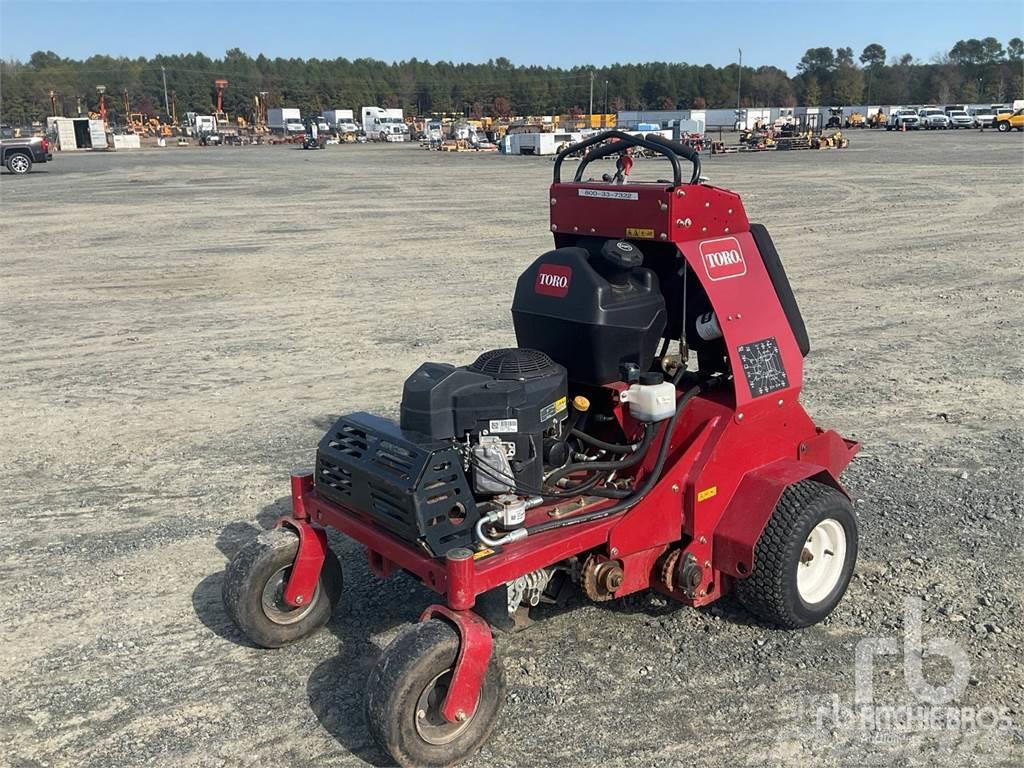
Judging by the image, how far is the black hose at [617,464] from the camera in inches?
145

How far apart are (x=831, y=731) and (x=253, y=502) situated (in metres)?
3.41

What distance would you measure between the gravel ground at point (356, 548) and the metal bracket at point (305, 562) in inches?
9.7

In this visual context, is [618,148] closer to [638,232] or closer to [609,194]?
[609,194]

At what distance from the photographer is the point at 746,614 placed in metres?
4.07

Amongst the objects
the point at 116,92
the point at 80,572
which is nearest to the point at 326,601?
the point at 80,572

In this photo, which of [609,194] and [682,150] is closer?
[682,150]

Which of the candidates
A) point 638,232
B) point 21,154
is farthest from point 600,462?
point 21,154

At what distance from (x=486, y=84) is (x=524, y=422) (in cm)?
15730

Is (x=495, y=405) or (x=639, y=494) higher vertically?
(x=495, y=405)

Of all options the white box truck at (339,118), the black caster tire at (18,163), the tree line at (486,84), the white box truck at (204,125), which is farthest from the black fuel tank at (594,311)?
the tree line at (486,84)

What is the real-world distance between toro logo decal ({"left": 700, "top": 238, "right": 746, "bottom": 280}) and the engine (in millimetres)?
237

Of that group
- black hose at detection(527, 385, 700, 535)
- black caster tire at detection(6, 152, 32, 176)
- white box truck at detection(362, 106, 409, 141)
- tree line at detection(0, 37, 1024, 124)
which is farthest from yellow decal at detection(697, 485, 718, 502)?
tree line at detection(0, 37, 1024, 124)

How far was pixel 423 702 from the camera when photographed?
121 inches

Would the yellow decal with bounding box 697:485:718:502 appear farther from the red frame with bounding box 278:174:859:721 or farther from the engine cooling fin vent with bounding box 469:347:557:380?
the engine cooling fin vent with bounding box 469:347:557:380
